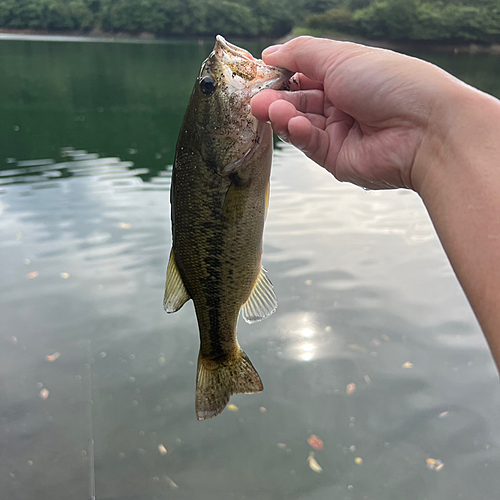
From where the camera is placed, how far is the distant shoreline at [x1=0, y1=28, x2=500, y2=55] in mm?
59031

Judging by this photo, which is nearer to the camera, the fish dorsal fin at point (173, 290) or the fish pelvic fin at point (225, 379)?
→ the fish dorsal fin at point (173, 290)

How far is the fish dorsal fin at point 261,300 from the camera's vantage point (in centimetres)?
225

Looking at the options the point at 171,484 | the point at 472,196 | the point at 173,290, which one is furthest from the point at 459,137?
the point at 171,484

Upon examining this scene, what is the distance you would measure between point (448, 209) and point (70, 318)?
4318 mm

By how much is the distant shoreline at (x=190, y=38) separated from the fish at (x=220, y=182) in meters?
62.5

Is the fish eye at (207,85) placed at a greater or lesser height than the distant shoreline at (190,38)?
greater

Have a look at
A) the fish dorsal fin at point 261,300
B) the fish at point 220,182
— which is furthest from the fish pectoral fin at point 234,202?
the fish dorsal fin at point 261,300

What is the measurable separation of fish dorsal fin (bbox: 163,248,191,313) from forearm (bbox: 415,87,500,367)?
1.14 meters

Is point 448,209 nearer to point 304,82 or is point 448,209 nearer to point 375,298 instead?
point 304,82

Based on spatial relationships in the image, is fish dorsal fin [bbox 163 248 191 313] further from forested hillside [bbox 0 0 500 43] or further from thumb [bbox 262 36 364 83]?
forested hillside [bbox 0 0 500 43]

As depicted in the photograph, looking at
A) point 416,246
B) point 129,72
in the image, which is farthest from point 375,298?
point 129,72

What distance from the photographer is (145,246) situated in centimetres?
638

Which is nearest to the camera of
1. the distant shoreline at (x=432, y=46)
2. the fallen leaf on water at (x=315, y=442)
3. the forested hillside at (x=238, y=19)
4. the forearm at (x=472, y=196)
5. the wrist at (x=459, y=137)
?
the forearm at (x=472, y=196)

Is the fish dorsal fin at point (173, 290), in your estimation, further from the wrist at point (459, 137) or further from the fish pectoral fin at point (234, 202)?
the wrist at point (459, 137)
